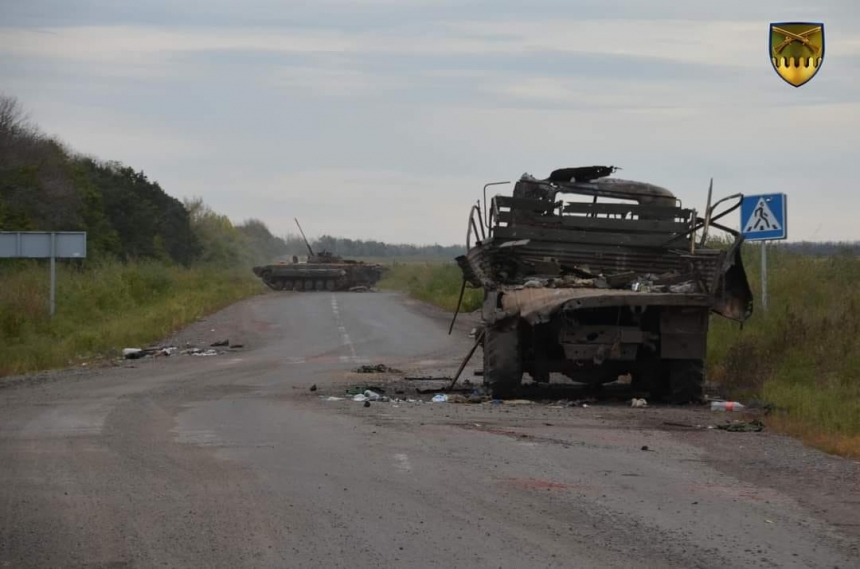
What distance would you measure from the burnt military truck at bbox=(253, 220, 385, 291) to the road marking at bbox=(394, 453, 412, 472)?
46919 millimetres

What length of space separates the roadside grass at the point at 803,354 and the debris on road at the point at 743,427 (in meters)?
0.17

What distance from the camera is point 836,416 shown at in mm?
11820

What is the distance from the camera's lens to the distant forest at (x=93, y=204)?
4816cm

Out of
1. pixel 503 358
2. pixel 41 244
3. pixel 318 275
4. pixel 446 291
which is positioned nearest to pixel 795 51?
pixel 503 358

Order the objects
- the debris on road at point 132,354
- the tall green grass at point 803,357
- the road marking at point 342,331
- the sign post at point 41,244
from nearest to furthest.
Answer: the tall green grass at point 803,357
the debris on road at point 132,354
the road marking at point 342,331
the sign post at point 41,244

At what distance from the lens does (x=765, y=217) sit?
60.0ft

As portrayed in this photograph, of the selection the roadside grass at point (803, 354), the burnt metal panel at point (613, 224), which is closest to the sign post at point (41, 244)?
the roadside grass at point (803, 354)

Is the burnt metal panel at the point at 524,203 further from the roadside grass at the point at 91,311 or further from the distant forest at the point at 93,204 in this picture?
the distant forest at the point at 93,204

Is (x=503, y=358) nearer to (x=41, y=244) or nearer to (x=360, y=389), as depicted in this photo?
(x=360, y=389)

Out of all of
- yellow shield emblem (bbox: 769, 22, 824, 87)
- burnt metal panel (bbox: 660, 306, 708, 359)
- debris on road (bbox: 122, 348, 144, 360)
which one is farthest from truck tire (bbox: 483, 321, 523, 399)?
debris on road (bbox: 122, 348, 144, 360)

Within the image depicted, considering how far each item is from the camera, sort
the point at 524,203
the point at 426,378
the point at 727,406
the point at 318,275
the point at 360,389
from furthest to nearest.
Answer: the point at 318,275
the point at 426,378
the point at 524,203
the point at 360,389
the point at 727,406

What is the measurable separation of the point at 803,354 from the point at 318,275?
137ft

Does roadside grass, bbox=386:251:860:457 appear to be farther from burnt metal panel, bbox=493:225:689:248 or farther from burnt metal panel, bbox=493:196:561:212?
burnt metal panel, bbox=493:196:561:212

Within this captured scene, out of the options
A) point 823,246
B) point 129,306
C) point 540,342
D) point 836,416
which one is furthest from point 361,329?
point 836,416
